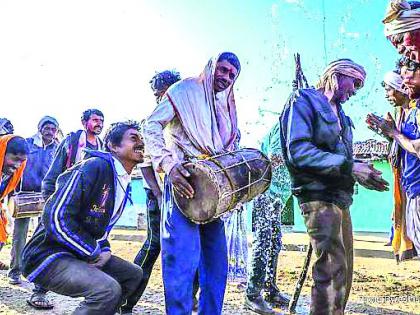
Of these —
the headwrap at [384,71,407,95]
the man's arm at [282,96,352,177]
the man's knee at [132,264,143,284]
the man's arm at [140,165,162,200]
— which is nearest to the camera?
the man's arm at [282,96,352,177]

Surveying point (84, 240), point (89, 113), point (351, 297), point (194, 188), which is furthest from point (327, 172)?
point (89, 113)

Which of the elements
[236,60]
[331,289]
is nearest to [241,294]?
[331,289]

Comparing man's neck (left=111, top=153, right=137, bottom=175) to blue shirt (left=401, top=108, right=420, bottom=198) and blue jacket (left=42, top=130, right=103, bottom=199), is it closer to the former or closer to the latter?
blue jacket (left=42, top=130, right=103, bottom=199)

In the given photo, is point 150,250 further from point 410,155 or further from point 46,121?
point 46,121

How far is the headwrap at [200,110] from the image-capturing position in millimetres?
3045

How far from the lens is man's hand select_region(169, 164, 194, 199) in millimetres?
2758

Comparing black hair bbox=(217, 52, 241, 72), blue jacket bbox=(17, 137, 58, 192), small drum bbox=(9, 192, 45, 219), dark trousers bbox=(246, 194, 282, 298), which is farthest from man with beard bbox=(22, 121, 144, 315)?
blue jacket bbox=(17, 137, 58, 192)

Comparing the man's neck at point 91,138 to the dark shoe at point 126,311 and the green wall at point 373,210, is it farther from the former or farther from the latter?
the green wall at point 373,210

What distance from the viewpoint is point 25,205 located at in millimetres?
5496

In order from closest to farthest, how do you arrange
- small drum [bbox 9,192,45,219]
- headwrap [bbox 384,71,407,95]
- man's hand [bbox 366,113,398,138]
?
man's hand [bbox 366,113,398,138] → headwrap [bbox 384,71,407,95] → small drum [bbox 9,192,45,219]

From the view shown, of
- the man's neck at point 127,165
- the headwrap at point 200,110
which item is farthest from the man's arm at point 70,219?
the headwrap at point 200,110

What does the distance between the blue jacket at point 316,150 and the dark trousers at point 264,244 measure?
1350mm

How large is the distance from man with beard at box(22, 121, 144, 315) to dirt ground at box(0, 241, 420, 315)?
164 cm

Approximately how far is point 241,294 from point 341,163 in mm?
2628
